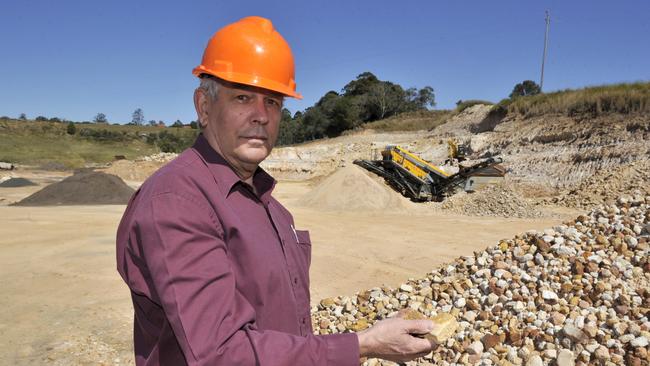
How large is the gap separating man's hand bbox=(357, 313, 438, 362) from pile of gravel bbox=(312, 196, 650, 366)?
7.50ft

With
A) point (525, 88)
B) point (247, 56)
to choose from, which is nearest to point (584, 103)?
point (247, 56)

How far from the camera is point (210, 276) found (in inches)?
39.6

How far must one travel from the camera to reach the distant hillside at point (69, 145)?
37812mm

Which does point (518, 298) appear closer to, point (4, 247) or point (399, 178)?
point (4, 247)

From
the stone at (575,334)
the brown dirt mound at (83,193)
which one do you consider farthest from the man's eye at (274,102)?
the brown dirt mound at (83,193)

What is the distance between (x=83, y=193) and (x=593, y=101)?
1976 centimetres

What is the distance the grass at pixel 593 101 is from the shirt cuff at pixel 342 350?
1905 cm

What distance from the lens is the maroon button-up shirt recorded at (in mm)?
981

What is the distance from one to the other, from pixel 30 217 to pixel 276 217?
11.5 meters

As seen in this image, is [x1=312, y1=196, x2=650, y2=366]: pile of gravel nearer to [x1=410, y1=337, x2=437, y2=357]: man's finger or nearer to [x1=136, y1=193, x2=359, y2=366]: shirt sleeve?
[x1=410, y1=337, x2=437, y2=357]: man's finger

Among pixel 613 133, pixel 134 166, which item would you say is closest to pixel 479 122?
pixel 613 133

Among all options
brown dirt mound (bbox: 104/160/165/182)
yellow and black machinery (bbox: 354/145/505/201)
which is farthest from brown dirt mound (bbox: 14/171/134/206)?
brown dirt mound (bbox: 104/160/165/182)

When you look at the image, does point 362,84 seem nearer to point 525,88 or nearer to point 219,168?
point 525,88

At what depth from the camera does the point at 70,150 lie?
45125 millimetres
